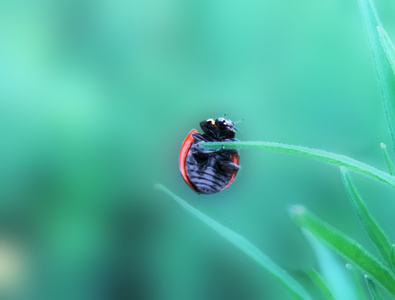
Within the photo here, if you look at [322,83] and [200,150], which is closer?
[200,150]

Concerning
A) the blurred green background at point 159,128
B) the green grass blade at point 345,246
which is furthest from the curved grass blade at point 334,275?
the blurred green background at point 159,128

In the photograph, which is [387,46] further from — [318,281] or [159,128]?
[159,128]

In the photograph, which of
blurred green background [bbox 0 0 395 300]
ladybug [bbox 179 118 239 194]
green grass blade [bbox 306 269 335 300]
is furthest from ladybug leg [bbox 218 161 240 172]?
blurred green background [bbox 0 0 395 300]

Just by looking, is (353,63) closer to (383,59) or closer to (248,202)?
(248,202)

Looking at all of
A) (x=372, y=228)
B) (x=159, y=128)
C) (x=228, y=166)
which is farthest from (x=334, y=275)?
(x=159, y=128)


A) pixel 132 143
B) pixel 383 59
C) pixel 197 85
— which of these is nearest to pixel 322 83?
pixel 197 85

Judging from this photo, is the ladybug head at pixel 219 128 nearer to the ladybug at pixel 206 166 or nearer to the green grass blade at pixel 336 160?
the ladybug at pixel 206 166
